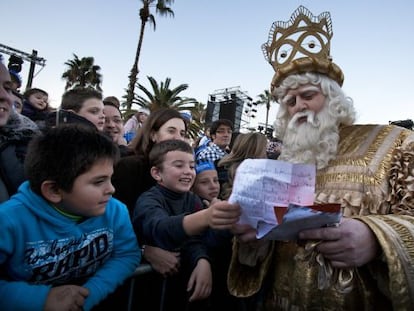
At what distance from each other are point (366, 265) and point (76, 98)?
2.62m

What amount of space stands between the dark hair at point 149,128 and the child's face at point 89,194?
118 centimetres

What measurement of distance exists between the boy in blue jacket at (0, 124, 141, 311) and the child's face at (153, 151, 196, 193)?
561 millimetres

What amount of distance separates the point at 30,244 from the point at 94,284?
36 centimetres

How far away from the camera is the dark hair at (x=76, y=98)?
2.99 meters

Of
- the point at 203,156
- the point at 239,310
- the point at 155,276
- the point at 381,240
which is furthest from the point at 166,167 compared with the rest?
the point at 203,156

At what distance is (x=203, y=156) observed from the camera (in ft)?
14.7

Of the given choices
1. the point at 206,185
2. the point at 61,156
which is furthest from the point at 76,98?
the point at 61,156

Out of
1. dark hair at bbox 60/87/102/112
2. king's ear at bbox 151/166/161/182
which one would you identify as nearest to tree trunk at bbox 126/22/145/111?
dark hair at bbox 60/87/102/112

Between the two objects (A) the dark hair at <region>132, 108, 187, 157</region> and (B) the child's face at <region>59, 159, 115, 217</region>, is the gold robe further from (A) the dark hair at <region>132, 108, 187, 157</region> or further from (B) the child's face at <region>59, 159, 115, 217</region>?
(A) the dark hair at <region>132, 108, 187, 157</region>

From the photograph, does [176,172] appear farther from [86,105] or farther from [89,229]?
[86,105]

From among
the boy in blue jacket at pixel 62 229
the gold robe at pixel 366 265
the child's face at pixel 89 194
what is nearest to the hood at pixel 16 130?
the boy in blue jacket at pixel 62 229

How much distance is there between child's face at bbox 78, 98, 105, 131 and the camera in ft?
9.72

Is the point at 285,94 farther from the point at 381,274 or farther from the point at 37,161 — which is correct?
the point at 37,161

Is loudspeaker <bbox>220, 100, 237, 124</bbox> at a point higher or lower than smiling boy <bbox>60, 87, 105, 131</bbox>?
higher
